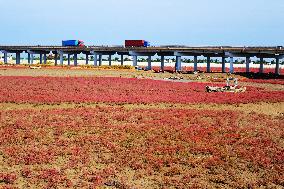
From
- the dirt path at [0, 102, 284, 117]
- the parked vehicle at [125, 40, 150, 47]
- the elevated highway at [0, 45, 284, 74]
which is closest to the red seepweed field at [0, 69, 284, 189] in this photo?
the dirt path at [0, 102, 284, 117]

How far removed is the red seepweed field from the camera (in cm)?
1416

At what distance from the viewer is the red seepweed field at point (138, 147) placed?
46.4 ft

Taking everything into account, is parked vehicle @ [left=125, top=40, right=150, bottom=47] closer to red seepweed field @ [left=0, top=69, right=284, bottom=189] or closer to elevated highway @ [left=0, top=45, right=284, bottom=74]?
elevated highway @ [left=0, top=45, right=284, bottom=74]

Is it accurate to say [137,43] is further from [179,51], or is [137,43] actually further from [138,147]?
[138,147]

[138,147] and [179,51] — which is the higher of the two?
[179,51]

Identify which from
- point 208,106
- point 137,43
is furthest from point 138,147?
point 137,43

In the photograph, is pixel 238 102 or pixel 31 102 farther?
pixel 238 102

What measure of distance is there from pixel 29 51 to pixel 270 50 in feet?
263

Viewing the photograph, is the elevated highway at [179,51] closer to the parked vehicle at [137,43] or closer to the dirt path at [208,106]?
the parked vehicle at [137,43]

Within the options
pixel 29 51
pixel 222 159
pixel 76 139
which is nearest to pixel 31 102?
pixel 76 139

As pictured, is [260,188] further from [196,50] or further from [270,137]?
[196,50]

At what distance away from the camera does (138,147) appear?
60.8ft

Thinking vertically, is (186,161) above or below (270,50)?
below

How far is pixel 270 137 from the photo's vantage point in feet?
69.5
